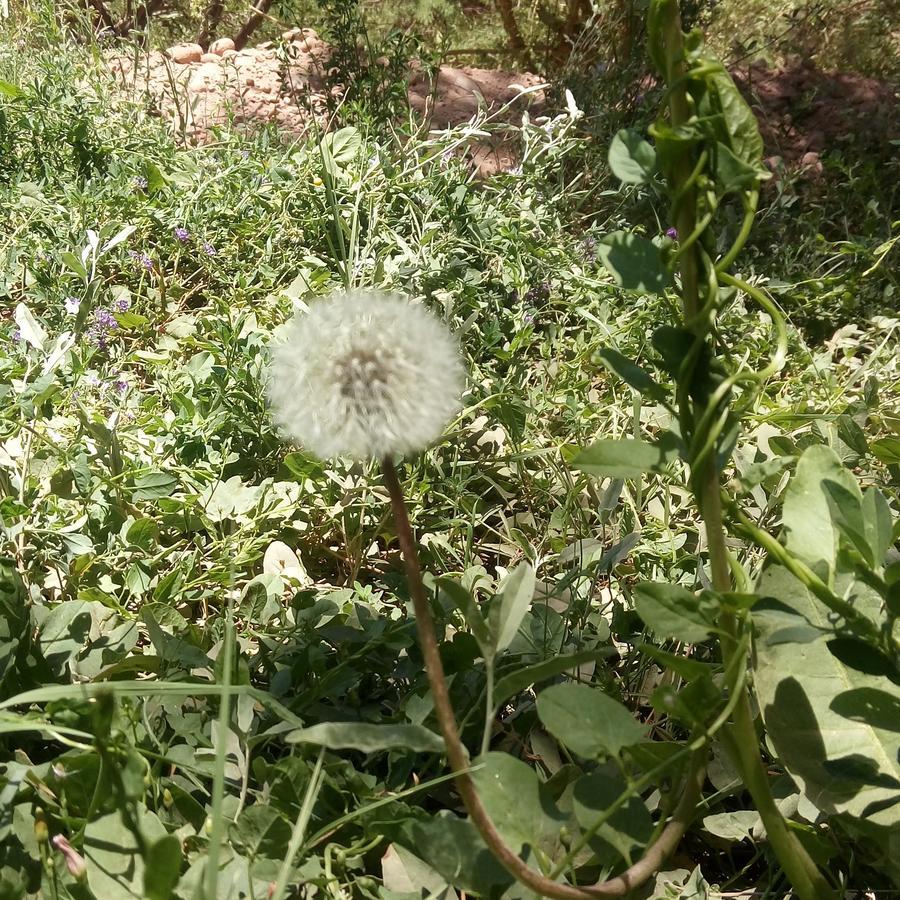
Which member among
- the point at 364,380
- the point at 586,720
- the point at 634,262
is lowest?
the point at 586,720

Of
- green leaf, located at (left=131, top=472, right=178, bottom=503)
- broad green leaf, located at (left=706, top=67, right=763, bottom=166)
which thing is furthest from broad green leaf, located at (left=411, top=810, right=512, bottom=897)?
green leaf, located at (left=131, top=472, right=178, bottom=503)

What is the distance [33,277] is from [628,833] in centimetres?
189

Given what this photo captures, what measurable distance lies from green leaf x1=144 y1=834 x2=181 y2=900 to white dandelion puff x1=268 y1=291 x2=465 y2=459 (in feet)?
1.08

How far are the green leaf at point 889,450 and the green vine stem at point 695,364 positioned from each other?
48 cm

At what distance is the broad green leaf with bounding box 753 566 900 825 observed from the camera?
2.89 feet

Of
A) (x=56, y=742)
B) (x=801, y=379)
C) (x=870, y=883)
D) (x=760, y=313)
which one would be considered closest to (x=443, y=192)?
(x=760, y=313)

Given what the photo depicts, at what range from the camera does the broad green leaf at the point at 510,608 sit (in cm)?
78

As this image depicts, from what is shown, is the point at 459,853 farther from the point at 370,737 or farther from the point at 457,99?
the point at 457,99

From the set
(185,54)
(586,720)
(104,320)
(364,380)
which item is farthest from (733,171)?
(185,54)

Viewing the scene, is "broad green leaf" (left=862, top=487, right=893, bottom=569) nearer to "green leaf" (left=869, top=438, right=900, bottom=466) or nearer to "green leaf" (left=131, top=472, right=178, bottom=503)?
"green leaf" (left=869, top=438, right=900, bottom=466)

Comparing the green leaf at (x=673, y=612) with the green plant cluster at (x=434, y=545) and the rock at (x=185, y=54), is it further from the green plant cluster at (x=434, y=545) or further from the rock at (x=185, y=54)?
the rock at (x=185, y=54)

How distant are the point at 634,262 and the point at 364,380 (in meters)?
0.24

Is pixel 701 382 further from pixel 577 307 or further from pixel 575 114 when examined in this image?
Result: pixel 575 114

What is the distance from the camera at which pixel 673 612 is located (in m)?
0.76
